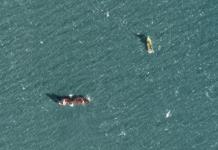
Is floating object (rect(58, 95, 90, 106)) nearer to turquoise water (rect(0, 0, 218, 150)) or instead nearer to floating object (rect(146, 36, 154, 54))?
turquoise water (rect(0, 0, 218, 150))

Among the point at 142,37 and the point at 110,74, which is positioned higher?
the point at 142,37

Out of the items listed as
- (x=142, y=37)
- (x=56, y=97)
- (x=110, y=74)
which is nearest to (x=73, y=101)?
(x=56, y=97)

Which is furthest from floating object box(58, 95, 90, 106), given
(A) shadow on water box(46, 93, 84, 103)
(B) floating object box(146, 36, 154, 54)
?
(B) floating object box(146, 36, 154, 54)

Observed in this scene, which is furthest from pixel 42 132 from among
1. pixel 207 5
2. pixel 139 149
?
pixel 207 5

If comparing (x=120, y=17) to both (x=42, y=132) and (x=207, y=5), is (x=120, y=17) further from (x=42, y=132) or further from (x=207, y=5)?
(x=42, y=132)

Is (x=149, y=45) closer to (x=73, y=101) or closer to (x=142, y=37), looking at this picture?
(x=142, y=37)

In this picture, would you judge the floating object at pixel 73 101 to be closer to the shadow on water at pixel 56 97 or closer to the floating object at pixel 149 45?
the shadow on water at pixel 56 97
